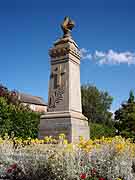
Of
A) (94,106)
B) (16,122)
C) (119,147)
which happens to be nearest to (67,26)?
(16,122)

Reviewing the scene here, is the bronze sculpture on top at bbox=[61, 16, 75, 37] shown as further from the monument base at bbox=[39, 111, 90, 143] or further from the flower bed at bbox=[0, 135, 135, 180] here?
the flower bed at bbox=[0, 135, 135, 180]

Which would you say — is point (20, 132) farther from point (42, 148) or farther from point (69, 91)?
point (42, 148)

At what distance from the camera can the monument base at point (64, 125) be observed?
9.05 meters

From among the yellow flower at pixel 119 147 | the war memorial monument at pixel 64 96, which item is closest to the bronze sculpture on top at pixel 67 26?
the war memorial monument at pixel 64 96

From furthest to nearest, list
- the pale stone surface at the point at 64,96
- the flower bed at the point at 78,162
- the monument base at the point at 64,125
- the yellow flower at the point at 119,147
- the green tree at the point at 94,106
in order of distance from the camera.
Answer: the green tree at the point at 94,106 < the pale stone surface at the point at 64,96 < the monument base at the point at 64,125 < the yellow flower at the point at 119,147 < the flower bed at the point at 78,162

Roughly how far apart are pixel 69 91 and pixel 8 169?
378cm

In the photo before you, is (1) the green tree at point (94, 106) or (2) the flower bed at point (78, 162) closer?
(2) the flower bed at point (78, 162)

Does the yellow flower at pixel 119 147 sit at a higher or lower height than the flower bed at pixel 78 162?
higher

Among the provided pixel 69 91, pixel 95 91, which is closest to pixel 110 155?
pixel 69 91

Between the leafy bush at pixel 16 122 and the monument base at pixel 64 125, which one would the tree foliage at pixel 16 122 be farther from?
the monument base at pixel 64 125

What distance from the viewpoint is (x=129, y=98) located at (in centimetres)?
3847

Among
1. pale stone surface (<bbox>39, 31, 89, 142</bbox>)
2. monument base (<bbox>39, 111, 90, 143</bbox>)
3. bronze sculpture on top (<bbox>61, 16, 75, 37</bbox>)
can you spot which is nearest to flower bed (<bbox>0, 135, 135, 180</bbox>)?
monument base (<bbox>39, 111, 90, 143</bbox>)

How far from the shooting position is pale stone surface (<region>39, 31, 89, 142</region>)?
9273 mm

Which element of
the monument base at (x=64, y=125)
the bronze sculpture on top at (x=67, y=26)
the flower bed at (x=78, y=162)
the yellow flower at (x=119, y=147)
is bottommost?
the flower bed at (x=78, y=162)
